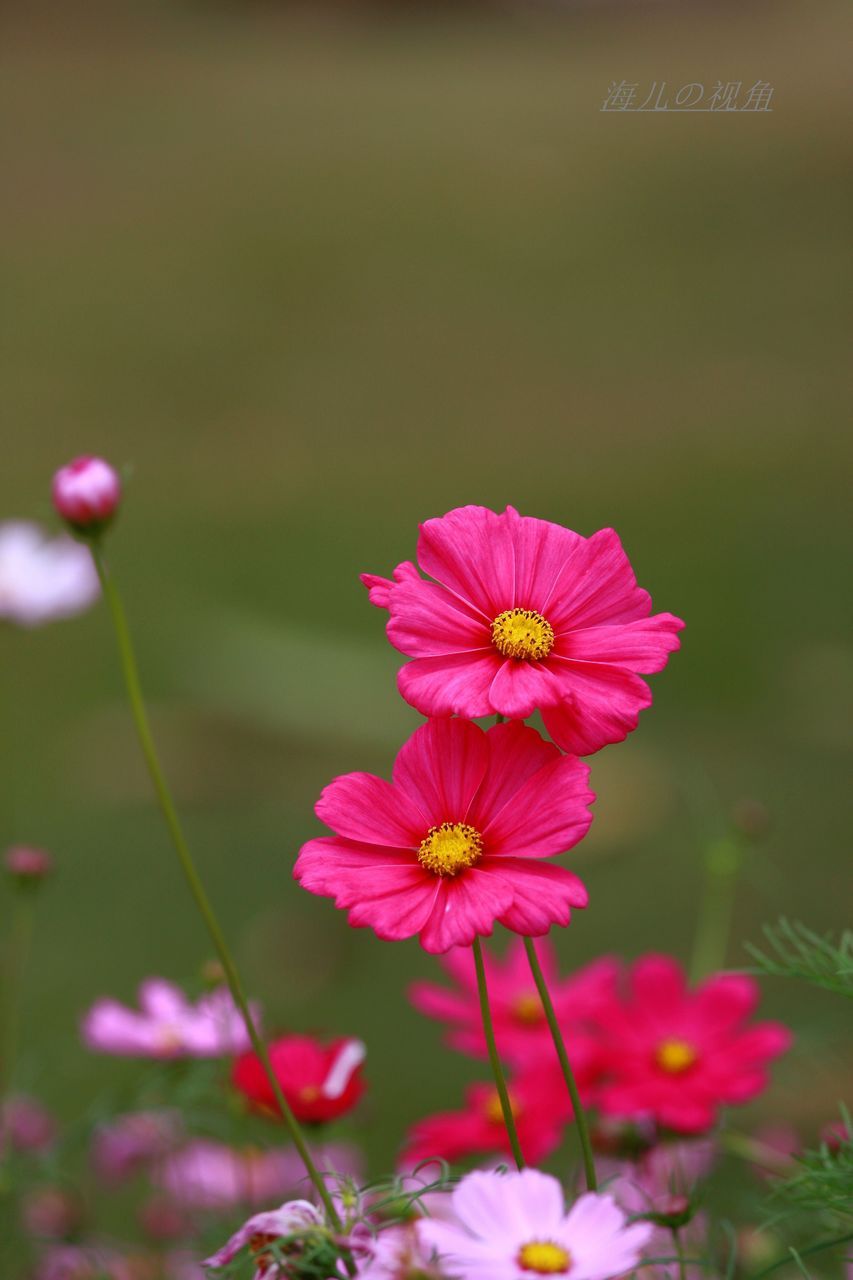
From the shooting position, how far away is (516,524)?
1.06 ft

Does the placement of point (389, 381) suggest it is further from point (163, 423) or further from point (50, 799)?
point (50, 799)

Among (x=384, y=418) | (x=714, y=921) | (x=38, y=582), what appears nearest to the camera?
(x=38, y=582)

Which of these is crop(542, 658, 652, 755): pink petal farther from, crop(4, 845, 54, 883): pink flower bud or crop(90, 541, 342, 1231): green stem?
crop(4, 845, 54, 883): pink flower bud

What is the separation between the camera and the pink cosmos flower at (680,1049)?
1.35 feet

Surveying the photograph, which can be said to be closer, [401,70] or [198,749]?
[198,749]

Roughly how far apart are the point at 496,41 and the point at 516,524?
2.53 m

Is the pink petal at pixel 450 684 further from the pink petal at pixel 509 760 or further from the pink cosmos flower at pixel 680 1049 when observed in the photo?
the pink cosmos flower at pixel 680 1049

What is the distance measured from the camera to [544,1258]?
26 cm

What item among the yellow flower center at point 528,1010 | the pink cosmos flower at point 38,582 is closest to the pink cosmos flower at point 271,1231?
the yellow flower center at point 528,1010

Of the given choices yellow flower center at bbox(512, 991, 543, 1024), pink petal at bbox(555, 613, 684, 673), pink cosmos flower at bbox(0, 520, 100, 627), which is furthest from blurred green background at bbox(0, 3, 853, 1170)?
pink petal at bbox(555, 613, 684, 673)

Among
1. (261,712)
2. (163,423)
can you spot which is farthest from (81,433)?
(261,712)

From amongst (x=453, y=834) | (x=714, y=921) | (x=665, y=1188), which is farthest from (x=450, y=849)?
(x=714, y=921)

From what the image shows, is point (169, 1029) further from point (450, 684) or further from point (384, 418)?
point (384, 418)

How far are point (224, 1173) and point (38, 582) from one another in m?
0.33
